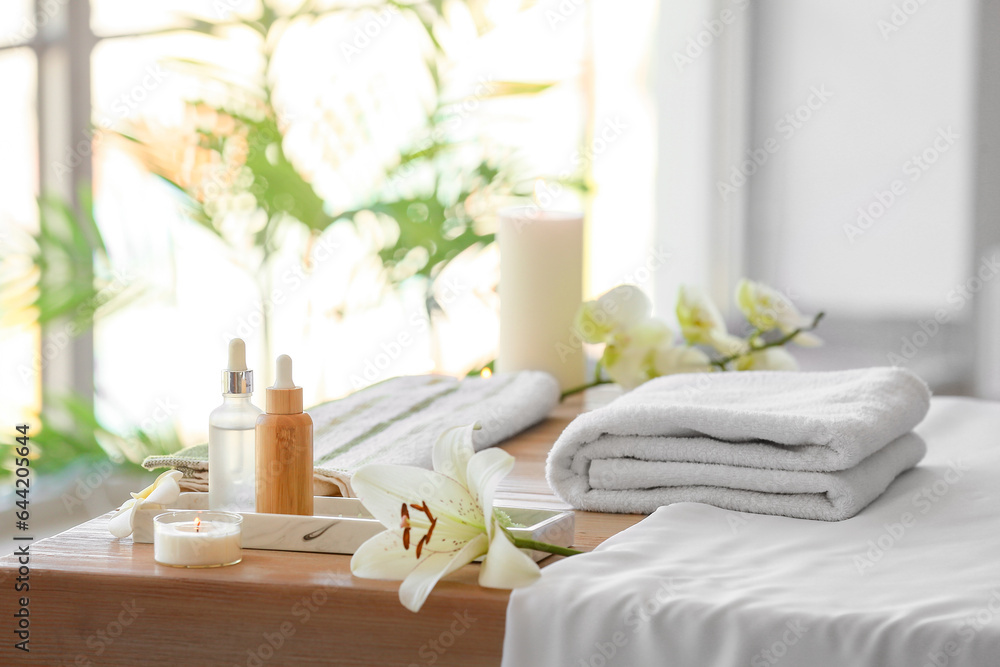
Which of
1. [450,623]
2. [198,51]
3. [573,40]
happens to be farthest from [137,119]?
[450,623]

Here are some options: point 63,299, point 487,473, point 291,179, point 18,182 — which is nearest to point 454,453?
point 487,473

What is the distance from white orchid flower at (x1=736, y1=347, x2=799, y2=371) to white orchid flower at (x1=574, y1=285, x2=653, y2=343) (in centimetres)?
14

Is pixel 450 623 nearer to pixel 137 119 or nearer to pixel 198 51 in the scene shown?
pixel 137 119

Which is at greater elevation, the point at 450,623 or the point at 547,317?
the point at 547,317

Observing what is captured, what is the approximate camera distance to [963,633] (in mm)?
466

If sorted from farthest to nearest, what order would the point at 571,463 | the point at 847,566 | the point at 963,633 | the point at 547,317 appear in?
the point at 547,317, the point at 571,463, the point at 847,566, the point at 963,633

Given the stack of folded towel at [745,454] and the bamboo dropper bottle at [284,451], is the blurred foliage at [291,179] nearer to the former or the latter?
the stack of folded towel at [745,454]

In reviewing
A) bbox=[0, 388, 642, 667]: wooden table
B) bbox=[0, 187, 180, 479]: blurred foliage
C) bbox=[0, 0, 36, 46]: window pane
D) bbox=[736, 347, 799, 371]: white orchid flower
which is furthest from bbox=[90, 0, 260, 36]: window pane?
bbox=[0, 388, 642, 667]: wooden table

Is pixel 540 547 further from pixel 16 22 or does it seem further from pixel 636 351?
pixel 16 22

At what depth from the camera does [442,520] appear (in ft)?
1.80

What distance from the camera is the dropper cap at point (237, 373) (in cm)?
64

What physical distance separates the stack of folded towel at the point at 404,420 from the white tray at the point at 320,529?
3.6 inches

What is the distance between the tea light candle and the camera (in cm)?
58

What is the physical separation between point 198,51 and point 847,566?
79.6 inches
